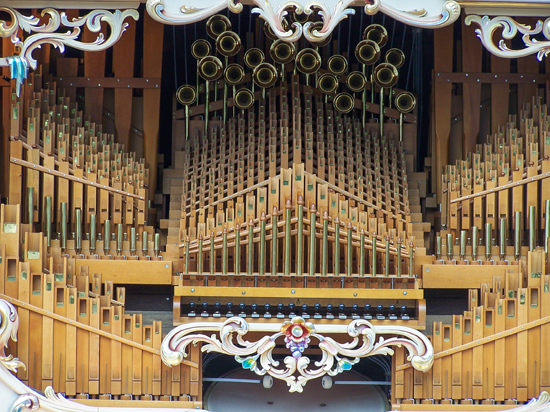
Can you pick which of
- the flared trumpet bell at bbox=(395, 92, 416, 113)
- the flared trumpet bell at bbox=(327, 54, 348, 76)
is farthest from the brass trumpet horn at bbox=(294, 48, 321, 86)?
the flared trumpet bell at bbox=(395, 92, 416, 113)

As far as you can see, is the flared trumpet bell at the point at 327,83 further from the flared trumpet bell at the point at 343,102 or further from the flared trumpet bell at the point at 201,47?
→ the flared trumpet bell at the point at 201,47

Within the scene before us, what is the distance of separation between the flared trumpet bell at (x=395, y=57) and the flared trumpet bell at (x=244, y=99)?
3.61 feet

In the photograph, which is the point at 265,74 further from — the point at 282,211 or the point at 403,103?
the point at 282,211

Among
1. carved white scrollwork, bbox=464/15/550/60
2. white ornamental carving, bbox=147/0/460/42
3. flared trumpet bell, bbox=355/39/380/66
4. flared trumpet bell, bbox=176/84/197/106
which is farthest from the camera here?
flared trumpet bell, bbox=176/84/197/106

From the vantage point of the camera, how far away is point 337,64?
26.2 ft

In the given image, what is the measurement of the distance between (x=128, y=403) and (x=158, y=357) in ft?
1.12

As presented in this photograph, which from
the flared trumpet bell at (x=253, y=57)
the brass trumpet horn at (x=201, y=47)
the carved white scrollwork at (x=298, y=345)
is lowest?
the carved white scrollwork at (x=298, y=345)

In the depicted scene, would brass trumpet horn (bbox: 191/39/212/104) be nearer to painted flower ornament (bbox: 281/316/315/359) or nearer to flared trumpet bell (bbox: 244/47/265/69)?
flared trumpet bell (bbox: 244/47/265/69)

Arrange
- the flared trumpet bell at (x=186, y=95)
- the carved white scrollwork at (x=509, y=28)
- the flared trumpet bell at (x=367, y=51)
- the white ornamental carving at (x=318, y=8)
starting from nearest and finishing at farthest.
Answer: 1. the white ornamental carving at (x=318, y=8)
2. the carved white scrollwork at (x=509, y=28)
3. the flared trumpet bell at (x=367, y=51)
4. the flared trumpet bell at (x=186, y=95)

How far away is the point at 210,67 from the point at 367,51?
3.95 ft

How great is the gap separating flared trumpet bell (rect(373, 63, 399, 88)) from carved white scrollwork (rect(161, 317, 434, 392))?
7.17 feet

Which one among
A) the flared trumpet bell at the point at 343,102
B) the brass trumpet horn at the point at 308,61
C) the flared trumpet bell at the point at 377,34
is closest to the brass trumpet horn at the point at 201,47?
the brass trumpet horn at the point at 308,61

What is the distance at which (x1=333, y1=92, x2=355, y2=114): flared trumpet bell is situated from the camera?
7.94 m

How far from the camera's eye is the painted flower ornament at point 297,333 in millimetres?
6523
